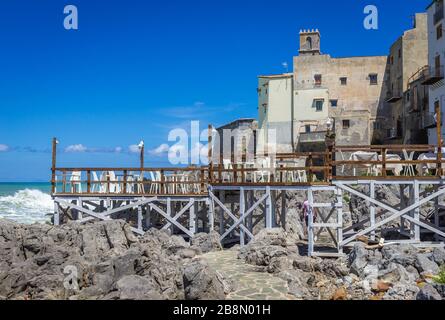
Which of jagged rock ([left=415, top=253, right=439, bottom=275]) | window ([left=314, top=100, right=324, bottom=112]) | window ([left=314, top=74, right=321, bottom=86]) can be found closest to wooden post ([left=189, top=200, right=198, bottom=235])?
jagged rock ([left=415, top=253, right=439, bottom=275])

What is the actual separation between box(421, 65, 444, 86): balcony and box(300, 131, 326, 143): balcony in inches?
411

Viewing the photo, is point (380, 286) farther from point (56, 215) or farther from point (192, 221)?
point (56, 215)

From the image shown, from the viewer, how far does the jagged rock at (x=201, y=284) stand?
10.6 meters

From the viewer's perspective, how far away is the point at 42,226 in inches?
761

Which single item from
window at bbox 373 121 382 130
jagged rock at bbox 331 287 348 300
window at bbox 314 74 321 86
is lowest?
jagged rock at bbox 331 287 348 300

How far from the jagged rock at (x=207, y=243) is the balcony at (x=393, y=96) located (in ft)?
108

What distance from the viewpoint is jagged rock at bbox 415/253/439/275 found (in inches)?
547

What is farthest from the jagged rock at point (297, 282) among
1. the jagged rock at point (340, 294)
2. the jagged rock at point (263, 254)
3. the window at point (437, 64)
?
the window at point (437, 64)

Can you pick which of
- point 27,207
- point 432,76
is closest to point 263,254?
point 432,76

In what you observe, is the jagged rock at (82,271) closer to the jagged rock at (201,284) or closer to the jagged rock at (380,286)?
the jagged rock at (201,284)

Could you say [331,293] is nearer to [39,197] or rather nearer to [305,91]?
[305,91]

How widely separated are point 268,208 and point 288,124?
1228 inches

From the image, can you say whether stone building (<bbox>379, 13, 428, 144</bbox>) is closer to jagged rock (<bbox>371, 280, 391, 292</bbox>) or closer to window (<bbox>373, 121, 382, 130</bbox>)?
window (<bbox>373, 121, 382, 130</bbox>)

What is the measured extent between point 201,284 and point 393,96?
4039 cm
